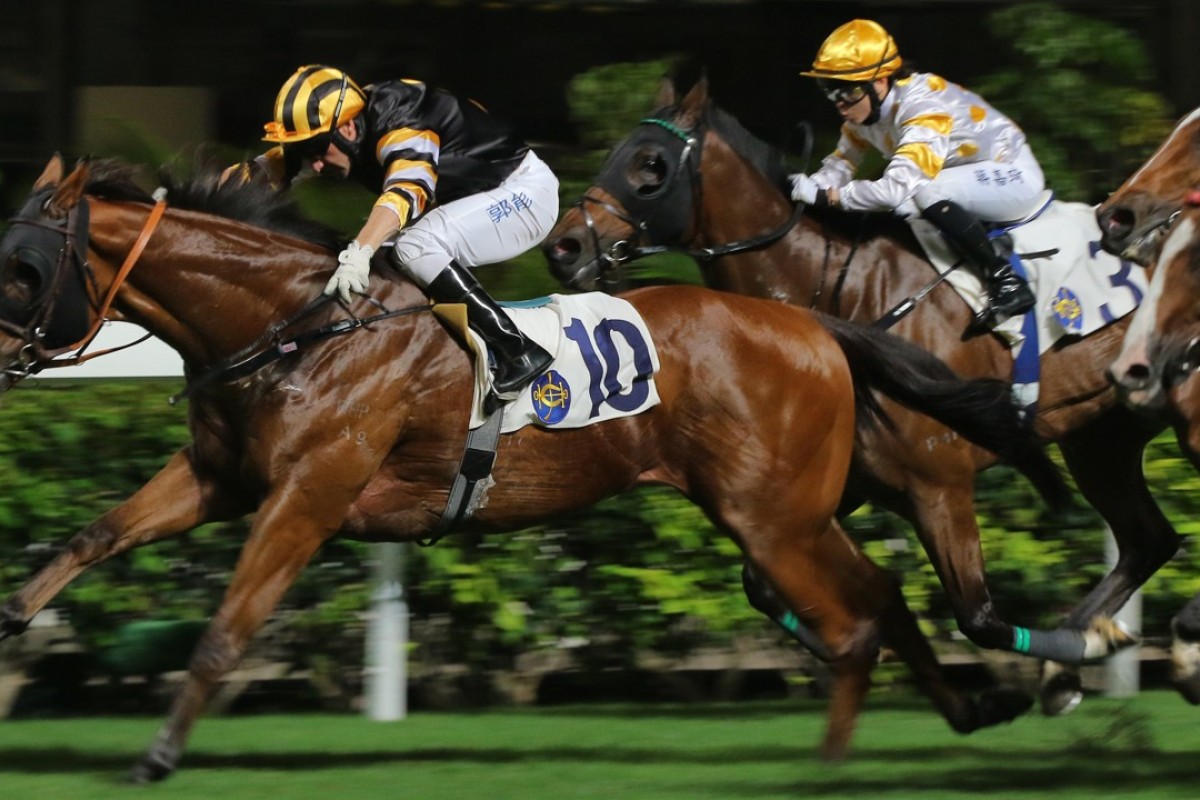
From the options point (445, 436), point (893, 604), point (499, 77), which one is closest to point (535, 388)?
point (445, 436)

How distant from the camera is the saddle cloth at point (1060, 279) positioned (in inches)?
228

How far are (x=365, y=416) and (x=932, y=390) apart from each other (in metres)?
1.65

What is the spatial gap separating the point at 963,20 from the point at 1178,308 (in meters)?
5.26

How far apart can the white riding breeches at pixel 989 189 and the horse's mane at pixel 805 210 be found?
0.08 m

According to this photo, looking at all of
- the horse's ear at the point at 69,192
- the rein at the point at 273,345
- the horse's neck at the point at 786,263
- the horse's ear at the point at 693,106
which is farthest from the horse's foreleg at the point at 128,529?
the horse's ear at the point at 693,106

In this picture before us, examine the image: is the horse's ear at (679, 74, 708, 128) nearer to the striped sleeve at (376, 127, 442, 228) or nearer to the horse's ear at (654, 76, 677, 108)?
the horse's ear at (654, 76, 677, 108)

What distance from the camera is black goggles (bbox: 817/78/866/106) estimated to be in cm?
586

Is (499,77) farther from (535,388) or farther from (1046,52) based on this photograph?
(535,388)

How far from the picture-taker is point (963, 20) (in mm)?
9641

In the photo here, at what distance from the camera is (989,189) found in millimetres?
5875

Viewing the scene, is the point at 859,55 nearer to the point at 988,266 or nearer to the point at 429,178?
the point at 988,266

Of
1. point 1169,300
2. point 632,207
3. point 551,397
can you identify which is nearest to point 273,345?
point 551,397

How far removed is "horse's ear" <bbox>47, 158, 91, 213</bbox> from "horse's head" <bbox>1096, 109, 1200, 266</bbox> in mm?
2829

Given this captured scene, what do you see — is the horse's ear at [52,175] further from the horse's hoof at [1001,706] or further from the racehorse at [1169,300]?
the horse's hoof at [1001,706]
